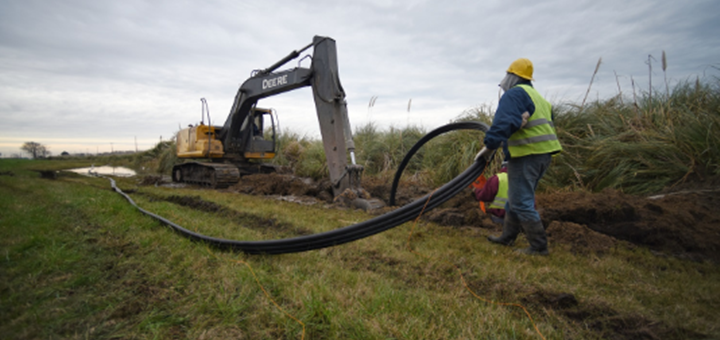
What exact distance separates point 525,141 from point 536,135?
0.34ft

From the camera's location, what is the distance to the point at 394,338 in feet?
5.63

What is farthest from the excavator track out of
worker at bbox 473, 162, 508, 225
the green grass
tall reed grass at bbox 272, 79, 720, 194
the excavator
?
worker at bbox 473, 162, 508, 225

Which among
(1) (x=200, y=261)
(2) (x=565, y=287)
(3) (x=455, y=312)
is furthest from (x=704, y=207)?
(1) (x=200, y=261)

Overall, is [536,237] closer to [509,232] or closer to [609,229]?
[509,232]

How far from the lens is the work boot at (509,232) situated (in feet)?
11.6

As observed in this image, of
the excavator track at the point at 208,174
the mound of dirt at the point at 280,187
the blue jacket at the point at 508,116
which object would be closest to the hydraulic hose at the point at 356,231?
the blue jacket at the point at 508,116

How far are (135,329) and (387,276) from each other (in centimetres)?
159

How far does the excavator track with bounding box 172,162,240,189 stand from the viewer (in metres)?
9.01

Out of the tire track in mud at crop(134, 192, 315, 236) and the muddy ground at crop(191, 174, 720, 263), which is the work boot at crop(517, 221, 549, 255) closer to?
the muddy ground at crop(191, 174, 720, 263)

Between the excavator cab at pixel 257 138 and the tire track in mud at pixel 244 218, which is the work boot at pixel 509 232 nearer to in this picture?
the tire track in mud at pixel 244 218

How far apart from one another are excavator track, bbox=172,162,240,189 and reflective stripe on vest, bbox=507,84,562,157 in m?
7.58

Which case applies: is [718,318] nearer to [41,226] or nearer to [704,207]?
[704,207]

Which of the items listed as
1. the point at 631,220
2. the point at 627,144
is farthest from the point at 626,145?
the point at 631,220

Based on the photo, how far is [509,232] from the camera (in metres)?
3.60
